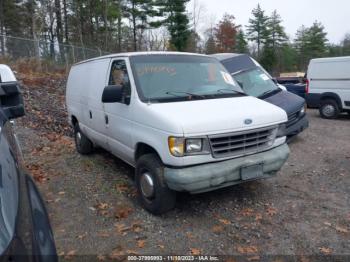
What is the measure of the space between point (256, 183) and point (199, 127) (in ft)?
7.03

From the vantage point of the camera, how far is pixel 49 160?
678cm

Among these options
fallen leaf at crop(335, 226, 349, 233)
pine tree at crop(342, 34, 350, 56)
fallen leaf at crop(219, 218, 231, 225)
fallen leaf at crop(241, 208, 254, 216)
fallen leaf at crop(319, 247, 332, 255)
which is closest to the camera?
fallen leaf at crop(319, 247, 332, 255)

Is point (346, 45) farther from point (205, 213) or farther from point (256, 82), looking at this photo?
point (205, 213)

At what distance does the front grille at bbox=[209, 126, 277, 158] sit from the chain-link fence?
17.5 metres

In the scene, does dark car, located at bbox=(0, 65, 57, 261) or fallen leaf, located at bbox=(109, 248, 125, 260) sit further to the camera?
fallen leaf, located at bbox=(109, 248, 125, 260)

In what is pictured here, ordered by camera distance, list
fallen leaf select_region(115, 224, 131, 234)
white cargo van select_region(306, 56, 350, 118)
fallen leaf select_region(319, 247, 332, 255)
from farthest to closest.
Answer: white cargo van select_region(306, 56, 350, 118), fallen leaf select_region(115, 224, 131, 234), fallen leaf select_region(319, 247, 332, 255)

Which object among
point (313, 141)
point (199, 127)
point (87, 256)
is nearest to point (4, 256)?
point (87, 256)

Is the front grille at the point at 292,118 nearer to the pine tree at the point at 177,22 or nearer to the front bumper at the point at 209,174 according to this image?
the front bumper at the point at 209,174

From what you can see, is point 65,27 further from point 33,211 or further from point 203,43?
point 33,211

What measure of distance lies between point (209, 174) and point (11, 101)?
2.55 metres

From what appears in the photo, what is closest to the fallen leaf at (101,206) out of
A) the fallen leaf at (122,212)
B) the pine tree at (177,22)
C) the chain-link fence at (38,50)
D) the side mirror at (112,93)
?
the fallen leaf at (122,212)

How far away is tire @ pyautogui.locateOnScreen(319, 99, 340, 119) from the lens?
11.6 m

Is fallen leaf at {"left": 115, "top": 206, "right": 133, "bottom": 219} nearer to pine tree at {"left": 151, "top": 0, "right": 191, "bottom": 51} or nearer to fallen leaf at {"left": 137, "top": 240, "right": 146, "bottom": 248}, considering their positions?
fallen leaf at {"left": 137, "top": 240, "right": 146, "bottom": 248}

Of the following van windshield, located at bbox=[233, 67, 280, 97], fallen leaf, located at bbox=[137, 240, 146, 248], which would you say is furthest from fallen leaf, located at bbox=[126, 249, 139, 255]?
van windshield, located at bbox=[233, 67, 280, 97]
